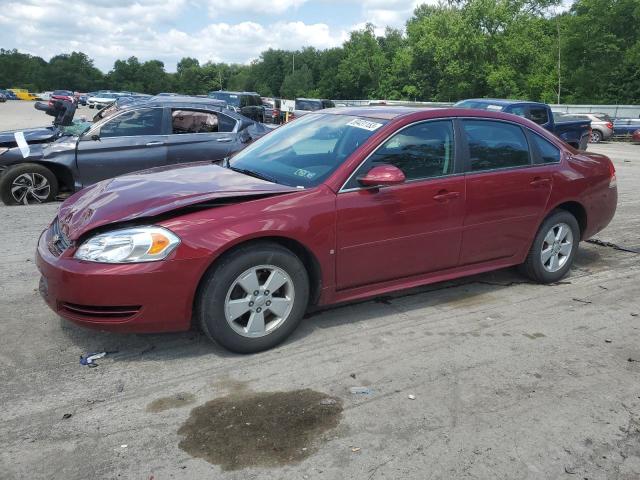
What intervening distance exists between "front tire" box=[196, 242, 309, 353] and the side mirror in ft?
2.42

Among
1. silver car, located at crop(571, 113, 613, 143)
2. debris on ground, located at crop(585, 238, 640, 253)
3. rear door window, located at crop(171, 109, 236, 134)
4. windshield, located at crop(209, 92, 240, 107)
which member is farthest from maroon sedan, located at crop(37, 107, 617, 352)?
silver car, located at crop(571, 113, 613, 143)

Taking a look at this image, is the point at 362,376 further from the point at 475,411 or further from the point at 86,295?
the point at 86,295

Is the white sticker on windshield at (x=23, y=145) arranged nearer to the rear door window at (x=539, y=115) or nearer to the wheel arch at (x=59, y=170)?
the wheel arch at (x=59, y=170)

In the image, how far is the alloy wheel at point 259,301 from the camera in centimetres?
359

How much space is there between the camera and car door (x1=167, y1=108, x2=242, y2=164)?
8.59 metres

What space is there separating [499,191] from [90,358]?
10.8 feet

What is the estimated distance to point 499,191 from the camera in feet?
15.4

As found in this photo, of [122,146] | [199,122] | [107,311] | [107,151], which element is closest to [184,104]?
[199,122]

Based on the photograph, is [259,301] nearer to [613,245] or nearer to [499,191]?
[499,191]

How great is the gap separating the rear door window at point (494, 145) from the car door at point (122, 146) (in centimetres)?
510

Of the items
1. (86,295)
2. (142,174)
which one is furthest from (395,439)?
(142,174)

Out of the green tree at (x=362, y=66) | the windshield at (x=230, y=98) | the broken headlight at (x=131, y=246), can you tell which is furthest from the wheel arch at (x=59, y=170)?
the green tree at (x=362, y=66)

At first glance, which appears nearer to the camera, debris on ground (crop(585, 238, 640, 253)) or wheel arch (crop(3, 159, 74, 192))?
debris on ground (crop(585, 238, 640, 253))

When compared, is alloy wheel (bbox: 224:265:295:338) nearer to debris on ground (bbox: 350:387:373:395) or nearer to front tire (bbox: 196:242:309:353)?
front tire (bbox: 196:242:309:353)
